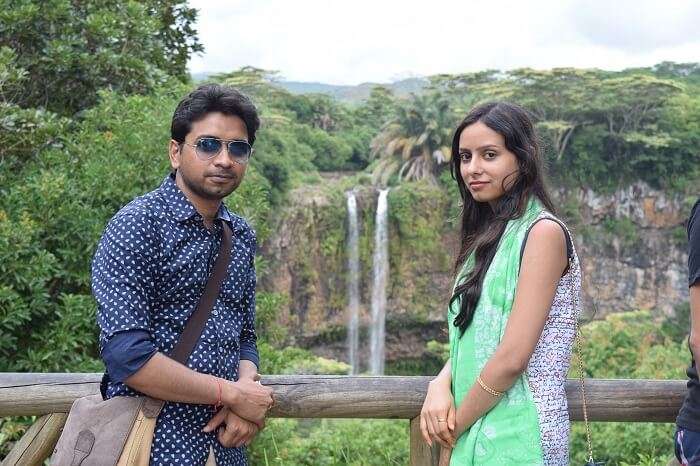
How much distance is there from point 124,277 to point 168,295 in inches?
4.4

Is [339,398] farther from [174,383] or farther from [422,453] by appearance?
[174,383]

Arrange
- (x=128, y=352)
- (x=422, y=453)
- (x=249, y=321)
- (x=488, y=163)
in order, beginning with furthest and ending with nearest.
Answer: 1. (x=422, y=453)
2. (x=249, y=321)
3. (x=488, y=163)
4. (x=128, y=352)

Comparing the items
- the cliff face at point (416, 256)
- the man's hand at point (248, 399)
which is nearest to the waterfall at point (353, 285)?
the cliff face at point (416, 256)

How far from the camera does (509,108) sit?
180 centimetres

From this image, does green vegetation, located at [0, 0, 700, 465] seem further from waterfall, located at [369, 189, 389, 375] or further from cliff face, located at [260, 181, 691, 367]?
waterfall, located at [369, 189, 389, 375]

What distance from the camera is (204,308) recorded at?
5.69ft

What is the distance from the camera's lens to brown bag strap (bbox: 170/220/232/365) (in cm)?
169

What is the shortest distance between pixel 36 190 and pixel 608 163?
2255cm

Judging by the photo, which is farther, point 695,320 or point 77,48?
point 77,48

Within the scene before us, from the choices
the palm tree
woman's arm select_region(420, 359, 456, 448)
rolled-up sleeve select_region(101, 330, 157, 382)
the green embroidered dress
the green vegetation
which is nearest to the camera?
rolled-up sleeve select_region(101, 330, 157, 382)

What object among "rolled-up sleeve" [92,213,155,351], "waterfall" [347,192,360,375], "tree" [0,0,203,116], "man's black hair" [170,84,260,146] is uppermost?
"tree" [0,0,203,116]

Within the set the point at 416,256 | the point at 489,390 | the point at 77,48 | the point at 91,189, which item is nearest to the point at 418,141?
the point at 416,256

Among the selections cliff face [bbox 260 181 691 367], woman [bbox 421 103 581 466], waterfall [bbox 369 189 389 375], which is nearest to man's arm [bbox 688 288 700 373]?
woman [bbox 421 103 581 466]

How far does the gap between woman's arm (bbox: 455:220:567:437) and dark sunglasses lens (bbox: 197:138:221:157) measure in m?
0.70
